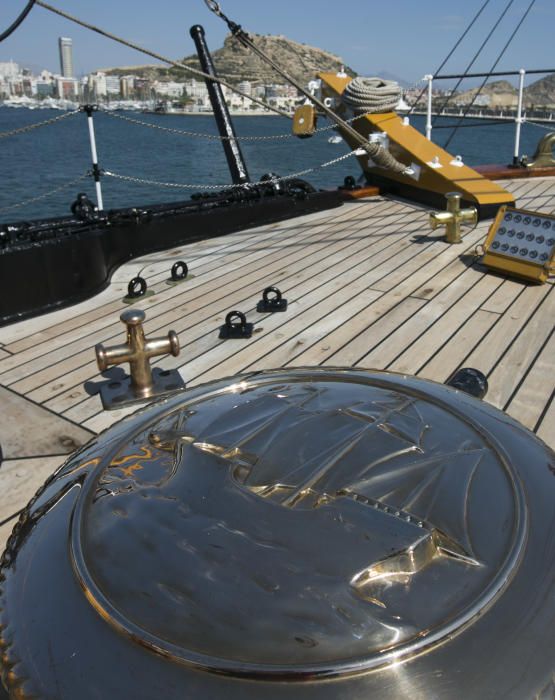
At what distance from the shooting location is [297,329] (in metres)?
3.75

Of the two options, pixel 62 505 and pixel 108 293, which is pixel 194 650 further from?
pixel 108 293

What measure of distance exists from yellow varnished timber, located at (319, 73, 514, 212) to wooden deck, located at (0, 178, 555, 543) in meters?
0.94

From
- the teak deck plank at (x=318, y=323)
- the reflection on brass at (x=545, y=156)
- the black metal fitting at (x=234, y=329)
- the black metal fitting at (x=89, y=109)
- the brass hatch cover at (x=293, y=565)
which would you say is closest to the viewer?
the brass hatch cover at (x=293, y=565)

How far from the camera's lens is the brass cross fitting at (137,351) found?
274 centimetres

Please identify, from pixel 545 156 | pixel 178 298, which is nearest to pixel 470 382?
pixel 178 298

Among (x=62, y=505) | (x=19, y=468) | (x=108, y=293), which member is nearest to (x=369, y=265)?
(x=108, y=293)

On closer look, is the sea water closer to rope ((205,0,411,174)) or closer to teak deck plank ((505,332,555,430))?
rope ((205,0,411,174))

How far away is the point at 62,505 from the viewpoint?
955mm

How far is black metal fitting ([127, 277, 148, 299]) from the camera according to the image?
14.0 feet

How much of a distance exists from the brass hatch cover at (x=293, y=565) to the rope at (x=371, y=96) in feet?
24.6

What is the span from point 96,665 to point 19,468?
196cm

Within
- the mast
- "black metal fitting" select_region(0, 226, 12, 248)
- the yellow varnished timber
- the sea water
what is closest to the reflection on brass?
the yellow varnished timber

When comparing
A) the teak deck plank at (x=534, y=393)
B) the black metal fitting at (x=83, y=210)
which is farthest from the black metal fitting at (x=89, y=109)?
the teak deck plank at (x=534, y=393)

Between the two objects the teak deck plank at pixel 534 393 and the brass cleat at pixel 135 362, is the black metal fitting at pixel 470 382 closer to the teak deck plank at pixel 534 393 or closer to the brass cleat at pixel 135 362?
the teak deck plank at pixel 534 393
